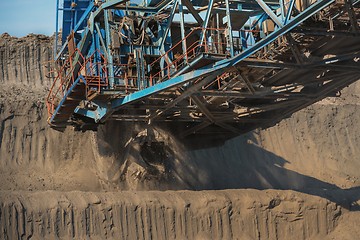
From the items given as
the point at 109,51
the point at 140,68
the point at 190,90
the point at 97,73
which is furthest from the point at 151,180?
the point at 190,90

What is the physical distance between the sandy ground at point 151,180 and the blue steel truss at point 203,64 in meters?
1.73

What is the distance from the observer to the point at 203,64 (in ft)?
64.3

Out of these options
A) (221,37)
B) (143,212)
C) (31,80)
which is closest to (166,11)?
(221,37)

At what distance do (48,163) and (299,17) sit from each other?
36.7 ft

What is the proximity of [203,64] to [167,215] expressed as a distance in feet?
15.8

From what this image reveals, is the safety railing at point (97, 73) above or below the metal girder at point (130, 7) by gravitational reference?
below

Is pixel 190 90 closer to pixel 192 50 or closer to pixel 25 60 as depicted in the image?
pixel 192 50

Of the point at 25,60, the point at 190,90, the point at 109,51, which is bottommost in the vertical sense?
the point at 190,90

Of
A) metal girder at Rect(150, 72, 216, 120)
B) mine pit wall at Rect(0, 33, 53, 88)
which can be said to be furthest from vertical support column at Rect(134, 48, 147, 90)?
mine pit wall at Rect(0, 33, 53, 88)

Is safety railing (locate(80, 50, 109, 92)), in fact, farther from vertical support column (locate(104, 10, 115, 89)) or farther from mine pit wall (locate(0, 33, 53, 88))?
mine pit wall (locate(0, 33, 53, 88))

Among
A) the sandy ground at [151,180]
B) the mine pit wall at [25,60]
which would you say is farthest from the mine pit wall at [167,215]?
the mine pit wall at [25,60]

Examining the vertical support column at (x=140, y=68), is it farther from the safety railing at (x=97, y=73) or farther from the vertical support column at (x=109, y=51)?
the safety railing at (x=97, y=73)

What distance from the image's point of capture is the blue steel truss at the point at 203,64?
1944 centimetres

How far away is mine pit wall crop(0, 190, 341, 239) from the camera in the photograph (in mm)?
20250
